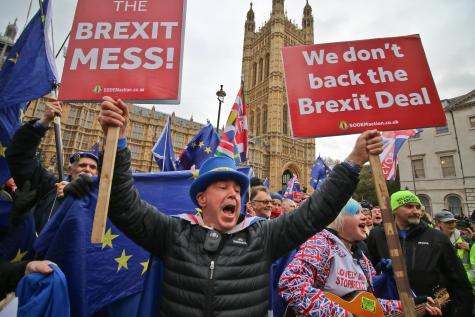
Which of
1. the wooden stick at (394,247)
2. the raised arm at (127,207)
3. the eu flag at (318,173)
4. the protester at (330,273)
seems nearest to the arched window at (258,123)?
the eu flag at (318,173)

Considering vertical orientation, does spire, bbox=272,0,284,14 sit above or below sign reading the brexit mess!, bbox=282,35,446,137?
above

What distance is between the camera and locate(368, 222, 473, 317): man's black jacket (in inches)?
113

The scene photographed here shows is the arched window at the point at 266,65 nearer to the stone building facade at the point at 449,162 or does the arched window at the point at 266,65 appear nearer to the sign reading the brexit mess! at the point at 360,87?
the stone building facade at the point at 449,162

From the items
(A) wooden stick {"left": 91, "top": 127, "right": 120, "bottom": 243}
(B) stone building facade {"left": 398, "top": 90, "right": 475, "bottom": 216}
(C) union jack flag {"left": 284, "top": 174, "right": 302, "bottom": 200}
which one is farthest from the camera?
(B) stone building facade {"left": 398, "top": 90, "right": 475, "bottom": 216}

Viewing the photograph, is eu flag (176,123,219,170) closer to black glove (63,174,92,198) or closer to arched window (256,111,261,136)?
black glove (63,174,92,198)

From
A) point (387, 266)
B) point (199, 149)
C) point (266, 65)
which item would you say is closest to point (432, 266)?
point (387, 266)

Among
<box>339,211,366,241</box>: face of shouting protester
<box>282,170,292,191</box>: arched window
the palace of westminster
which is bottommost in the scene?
<box>339,211,366,241</box>: face of shouting protester

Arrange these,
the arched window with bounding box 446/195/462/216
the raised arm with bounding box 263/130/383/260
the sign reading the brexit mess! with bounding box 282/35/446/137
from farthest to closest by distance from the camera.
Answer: the arched window with bounding box 446/195/462/216
the sign reading the brexit mess! with bounding box 282/35/446/137
the raised arm with bounding box 263/130/383/260

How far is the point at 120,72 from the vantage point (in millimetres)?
2045

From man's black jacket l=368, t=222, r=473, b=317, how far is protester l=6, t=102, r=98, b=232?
362 centimetres

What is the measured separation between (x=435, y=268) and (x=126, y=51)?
4.05m

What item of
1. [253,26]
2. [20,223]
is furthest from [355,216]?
[253,26]

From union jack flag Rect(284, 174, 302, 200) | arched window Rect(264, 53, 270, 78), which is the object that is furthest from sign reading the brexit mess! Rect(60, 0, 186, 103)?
arched window Rect(264, 53, 270, 78)

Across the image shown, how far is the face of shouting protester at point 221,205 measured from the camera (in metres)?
1.76
